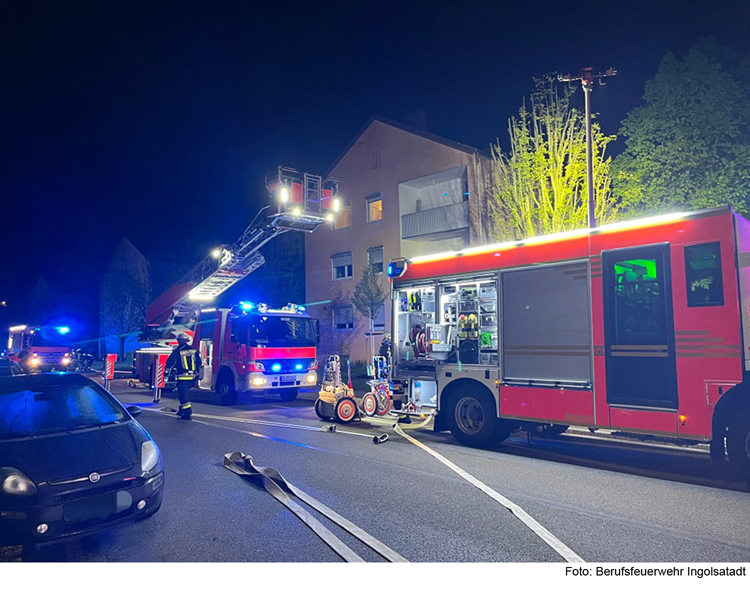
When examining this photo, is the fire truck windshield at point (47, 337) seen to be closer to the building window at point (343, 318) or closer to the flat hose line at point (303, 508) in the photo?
the building window at point (343, 318)

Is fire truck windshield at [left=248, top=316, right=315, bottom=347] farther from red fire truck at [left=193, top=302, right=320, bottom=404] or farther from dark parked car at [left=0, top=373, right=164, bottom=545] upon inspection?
dark parked car at [left=0, top=373, right=164, bottom=545]

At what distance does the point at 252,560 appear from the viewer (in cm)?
415

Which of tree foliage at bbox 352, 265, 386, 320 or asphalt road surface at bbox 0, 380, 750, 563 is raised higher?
tree foliage at bbox 352, 265, 386, 320

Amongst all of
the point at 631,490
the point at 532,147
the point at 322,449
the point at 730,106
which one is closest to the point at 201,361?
the point at 322,449

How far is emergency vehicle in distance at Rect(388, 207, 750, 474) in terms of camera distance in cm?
616

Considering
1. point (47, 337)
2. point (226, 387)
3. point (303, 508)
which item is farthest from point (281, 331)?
point (47, 337)

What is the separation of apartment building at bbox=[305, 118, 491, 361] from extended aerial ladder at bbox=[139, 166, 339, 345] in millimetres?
9783

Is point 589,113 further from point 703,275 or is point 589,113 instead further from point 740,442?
point 740,442

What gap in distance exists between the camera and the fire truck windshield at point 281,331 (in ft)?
47.2

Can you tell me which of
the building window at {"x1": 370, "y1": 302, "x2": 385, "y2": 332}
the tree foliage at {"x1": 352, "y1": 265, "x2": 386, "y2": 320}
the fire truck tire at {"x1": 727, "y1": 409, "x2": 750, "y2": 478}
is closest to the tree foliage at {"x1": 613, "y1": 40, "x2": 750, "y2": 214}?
the fire truck tire at {"x1": 727, "y1": 409, "x2": 750, "y2": 478}

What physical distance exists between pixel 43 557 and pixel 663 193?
14.2 metres

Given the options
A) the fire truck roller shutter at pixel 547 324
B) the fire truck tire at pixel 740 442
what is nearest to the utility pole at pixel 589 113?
the fire truck roller shutter at pixel 547 324

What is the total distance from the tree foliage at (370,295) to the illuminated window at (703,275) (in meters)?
19.2

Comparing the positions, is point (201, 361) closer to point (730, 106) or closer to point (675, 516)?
point (675, 516)
